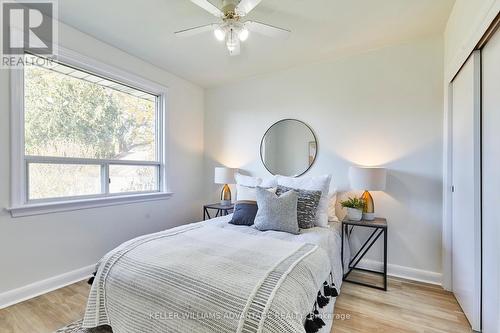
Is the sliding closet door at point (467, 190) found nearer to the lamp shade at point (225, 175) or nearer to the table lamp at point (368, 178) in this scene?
the table lamp at point (368, 178)

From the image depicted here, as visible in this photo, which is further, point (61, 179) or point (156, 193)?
point (156, 193)

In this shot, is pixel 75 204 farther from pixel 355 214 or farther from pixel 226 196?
pixel 355 214

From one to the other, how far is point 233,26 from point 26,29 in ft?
5.99

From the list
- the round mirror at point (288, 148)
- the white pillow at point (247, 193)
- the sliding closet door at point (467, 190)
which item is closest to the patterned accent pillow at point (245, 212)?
the white pillow at point (247, 193)

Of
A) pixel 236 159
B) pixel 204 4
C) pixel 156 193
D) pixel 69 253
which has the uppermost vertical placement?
pixel 204 4

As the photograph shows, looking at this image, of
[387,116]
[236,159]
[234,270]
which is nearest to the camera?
[234,270]

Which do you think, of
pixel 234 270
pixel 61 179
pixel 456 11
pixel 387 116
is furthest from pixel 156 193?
pixel 456 11

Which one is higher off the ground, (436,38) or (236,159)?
(436,38)

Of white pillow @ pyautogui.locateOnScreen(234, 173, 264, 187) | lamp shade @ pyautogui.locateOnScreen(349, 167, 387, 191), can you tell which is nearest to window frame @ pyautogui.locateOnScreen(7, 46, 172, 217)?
white pillow @ pyautogui.locateOnScreen(234, 173, 264, 187)

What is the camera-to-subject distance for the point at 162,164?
3.43 m

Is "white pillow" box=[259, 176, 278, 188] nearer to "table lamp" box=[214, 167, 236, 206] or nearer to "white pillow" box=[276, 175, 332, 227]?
"white pillow" box=[276, 175, 332, 227]

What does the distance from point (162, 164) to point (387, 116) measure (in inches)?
114

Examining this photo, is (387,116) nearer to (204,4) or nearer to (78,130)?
(204,4)

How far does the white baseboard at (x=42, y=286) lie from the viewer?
202cm
